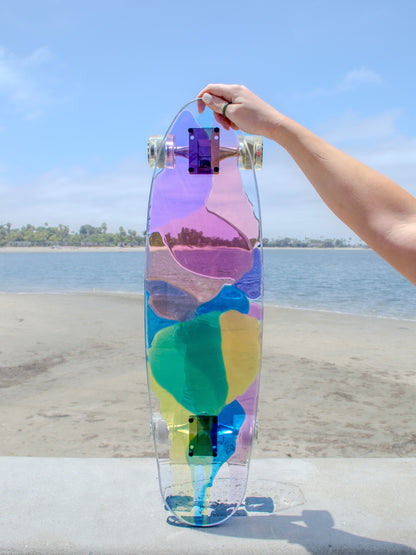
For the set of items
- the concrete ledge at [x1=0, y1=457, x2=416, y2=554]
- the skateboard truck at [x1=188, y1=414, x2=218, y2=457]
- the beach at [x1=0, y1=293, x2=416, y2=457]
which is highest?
the skateboard truck at [x1=188, y1=414, x2=218, y2=457]

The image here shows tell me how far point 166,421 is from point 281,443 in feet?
6.69

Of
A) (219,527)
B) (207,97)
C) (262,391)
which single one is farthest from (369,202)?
(262,391)

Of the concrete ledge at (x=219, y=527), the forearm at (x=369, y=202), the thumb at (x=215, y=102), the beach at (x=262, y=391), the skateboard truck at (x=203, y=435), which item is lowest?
the beach at (x=262, y=391)

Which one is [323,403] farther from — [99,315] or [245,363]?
[99,315]

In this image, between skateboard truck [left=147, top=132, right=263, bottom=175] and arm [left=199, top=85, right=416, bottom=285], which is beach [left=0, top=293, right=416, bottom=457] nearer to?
skateboard truck [left=147, top=132, right=263, bottom=175]

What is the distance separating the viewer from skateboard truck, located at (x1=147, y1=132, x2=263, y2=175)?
2.38m

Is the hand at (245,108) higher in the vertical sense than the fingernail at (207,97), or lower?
lower

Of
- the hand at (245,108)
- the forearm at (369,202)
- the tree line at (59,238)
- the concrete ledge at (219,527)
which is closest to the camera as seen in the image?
the forearm at (369,202)

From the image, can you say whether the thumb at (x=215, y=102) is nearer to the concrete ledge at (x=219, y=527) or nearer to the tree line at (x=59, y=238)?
the concrete ledge at (x=219, y=527)

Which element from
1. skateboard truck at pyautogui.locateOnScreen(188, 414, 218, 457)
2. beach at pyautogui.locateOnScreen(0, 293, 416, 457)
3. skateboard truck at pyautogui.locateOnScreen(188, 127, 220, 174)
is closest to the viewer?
skateboard truck at pyautogui.locateOnScreen(188, 414, 218, 457)

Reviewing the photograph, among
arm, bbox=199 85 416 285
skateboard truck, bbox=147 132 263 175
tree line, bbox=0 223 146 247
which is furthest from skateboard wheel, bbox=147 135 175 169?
tree line, bbox=0 223 146 247

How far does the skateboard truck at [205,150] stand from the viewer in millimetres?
2379

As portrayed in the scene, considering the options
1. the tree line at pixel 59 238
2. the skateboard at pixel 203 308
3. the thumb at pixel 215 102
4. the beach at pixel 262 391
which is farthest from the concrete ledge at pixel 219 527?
the tree line at pixel 59 238

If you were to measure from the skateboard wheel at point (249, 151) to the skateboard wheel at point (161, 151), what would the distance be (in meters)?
0.34
